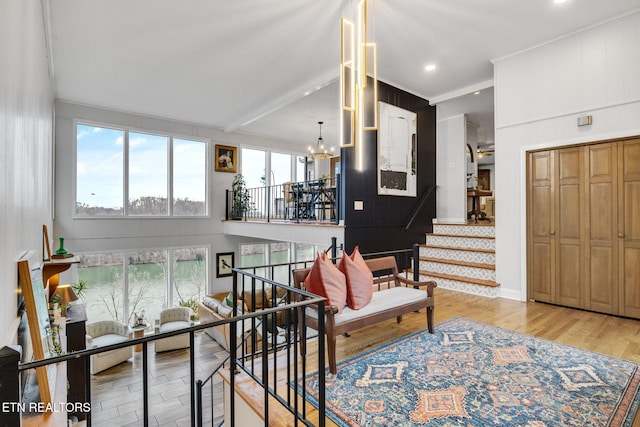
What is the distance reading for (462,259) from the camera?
538 cm

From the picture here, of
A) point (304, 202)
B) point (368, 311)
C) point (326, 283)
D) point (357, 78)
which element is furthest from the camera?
Result: point (304, 202)

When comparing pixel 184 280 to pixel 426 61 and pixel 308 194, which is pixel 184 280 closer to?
pixel 308 194

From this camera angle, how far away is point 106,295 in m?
7.33

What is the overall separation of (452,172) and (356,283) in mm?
4851

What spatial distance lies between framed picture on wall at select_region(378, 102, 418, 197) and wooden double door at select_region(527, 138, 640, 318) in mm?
2028

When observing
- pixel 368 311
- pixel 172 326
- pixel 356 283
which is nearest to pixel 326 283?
pixel 356 283

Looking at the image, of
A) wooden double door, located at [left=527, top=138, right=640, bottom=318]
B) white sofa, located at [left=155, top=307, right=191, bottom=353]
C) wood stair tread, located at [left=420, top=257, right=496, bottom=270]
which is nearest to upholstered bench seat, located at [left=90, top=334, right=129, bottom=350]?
white sofa, located at [left=155, top=307, right=191, bottom=353]

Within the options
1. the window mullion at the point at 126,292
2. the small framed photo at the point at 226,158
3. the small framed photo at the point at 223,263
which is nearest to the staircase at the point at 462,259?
the small framed photo at the point at 223,263

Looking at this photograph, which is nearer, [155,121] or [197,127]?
[155,121]

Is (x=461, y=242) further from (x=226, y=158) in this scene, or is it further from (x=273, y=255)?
(x=226, y=158)

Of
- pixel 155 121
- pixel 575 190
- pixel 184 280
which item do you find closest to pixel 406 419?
pixel 575 190

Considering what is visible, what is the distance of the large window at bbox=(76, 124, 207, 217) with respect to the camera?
704cm

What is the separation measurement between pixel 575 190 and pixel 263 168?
7633 millimetres

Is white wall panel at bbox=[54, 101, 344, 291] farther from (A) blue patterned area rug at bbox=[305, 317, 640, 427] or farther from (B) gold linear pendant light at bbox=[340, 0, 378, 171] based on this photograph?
(A) blue patterned area rug at bbox=[305, 317, 640, 427]
